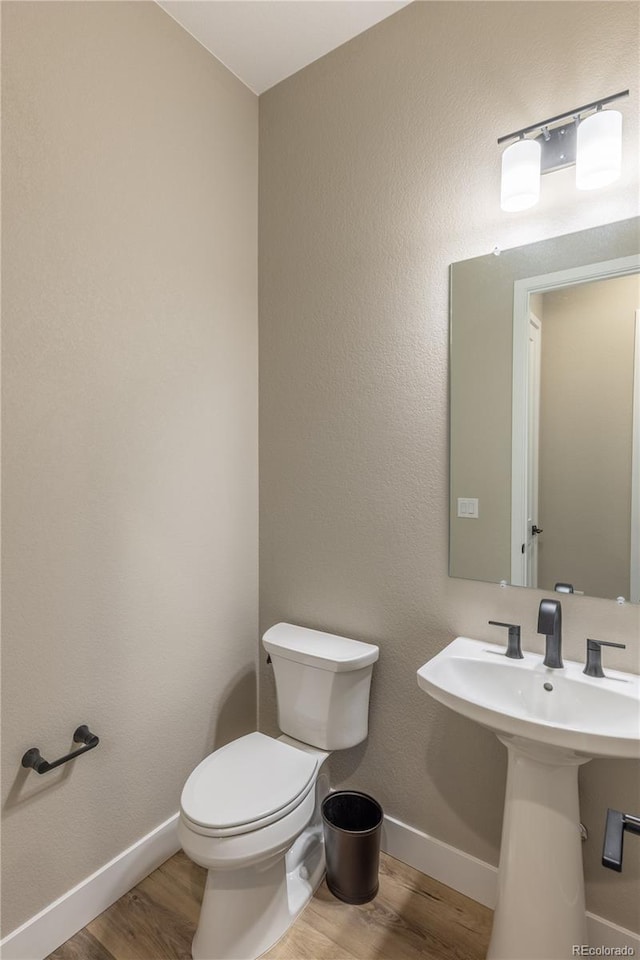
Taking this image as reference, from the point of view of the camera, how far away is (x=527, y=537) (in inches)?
56.9

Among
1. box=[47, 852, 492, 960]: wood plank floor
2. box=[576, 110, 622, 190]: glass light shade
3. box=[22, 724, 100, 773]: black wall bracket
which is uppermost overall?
box=[576, 110, 622, 190]: glass light shade

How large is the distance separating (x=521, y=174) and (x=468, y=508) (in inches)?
37.6

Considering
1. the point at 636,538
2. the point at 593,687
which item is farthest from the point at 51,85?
the point at 593,687

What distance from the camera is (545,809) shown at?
1190mm

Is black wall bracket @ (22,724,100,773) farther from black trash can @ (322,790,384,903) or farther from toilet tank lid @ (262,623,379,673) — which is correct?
black trash can @ (322,790,384,903)

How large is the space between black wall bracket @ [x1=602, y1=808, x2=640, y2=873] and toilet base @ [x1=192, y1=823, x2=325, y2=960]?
95 cm

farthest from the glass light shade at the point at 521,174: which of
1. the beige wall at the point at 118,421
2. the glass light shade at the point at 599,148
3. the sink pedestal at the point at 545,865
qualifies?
the sink pedestal at the point at 545,865

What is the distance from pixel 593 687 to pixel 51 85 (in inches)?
83.7

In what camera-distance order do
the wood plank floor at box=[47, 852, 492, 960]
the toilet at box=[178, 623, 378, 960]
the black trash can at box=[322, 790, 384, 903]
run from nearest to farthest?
the toilet at box=[178, 623, 378, 960] < the wood plank floor at box=[47, 852, 492, 960] < the black trash can at box=[322, 790, 384, 903]

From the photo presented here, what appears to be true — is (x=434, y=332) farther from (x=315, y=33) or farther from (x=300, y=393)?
(x=315, y=33)

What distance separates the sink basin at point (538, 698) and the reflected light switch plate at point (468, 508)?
1.25 ft

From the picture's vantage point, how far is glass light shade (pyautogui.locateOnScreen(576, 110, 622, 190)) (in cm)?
123

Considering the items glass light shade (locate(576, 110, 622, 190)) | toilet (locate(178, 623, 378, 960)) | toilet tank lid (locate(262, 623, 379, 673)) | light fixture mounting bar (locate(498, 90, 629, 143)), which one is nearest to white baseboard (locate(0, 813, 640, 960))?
toilet (locate(178, 623, 378, 960))

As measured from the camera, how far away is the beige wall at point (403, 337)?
1348 millimetres
